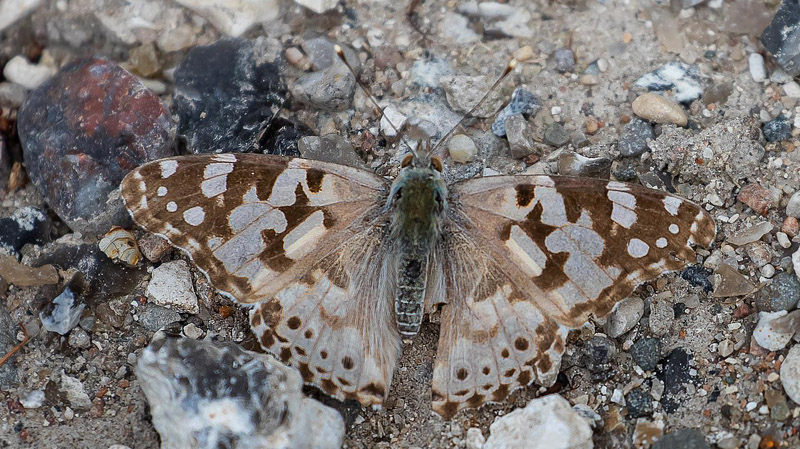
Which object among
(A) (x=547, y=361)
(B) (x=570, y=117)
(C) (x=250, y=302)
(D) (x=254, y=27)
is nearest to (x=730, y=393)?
(A) (x=547, y=361)

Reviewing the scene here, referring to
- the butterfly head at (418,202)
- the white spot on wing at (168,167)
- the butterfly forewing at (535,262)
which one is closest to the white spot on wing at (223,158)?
the white spot on wing at (168,167)

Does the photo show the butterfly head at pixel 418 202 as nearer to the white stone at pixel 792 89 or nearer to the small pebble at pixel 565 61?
the small pebble at pixel 565 61

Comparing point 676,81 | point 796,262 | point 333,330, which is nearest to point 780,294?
point 796,262

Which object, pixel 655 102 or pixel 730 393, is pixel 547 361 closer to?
pixel 730 393

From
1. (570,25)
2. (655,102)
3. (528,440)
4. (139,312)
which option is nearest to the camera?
(528,440)

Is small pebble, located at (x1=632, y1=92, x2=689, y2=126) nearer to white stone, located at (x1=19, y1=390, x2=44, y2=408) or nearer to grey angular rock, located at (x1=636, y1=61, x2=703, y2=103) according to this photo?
grey angular rock, located at (x1=636, y1=61, x2=703, y2=103)
